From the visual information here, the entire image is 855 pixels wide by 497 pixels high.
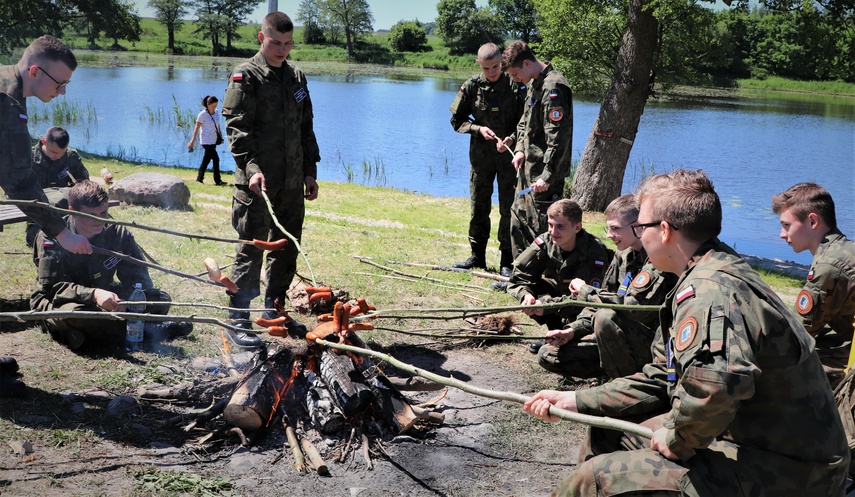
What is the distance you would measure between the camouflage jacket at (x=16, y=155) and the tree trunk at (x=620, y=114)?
921 centimetres

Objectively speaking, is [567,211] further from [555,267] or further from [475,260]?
[475,260]

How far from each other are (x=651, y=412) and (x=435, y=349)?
2927 mm

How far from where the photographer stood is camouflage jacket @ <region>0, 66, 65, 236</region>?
16.4 feet

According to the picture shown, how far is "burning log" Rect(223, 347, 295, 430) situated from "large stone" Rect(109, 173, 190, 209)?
651cm

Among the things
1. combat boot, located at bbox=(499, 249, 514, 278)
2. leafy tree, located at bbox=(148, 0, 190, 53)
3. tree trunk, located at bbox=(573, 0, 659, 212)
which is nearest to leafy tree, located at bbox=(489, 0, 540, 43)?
leafy tree, located at bbox=(148, 0, 190, 53)

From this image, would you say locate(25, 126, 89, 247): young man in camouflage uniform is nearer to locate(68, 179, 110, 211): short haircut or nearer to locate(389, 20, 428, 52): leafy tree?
locate(68, 179, 110, 211): short haircut

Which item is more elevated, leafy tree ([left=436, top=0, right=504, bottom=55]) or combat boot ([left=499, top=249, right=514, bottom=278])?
leafy tree ([left=436, top=0, right=504, bottom=55])

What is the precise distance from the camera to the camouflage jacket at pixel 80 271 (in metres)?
5.30

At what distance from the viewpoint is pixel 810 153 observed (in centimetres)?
2231

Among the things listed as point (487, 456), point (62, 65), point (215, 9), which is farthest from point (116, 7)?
point (215, 9)

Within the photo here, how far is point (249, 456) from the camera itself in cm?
409

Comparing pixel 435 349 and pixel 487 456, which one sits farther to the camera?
pixel 435 349

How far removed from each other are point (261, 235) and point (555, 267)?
7.88 ft

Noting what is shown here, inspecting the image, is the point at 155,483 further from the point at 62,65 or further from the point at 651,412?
the point at 62,65
